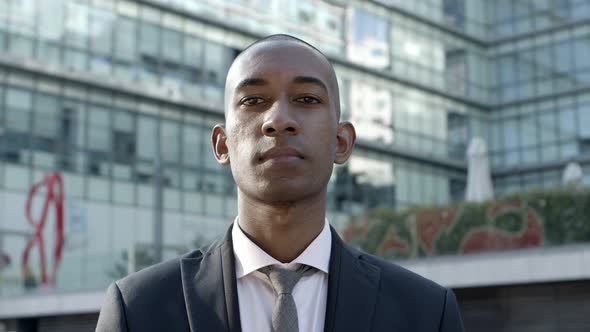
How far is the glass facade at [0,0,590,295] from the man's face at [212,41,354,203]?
824 inches

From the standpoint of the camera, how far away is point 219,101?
38.9 metres

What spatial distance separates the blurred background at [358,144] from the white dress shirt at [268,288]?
1398 cm

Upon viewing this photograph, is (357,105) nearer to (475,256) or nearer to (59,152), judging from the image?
(59,152)

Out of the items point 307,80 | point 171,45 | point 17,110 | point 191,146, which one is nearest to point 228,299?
point 307,80

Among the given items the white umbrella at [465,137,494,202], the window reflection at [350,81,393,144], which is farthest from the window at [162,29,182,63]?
the white umbrella at [465,137,494,202]

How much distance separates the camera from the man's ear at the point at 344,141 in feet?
8.39

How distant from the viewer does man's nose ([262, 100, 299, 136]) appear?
2.34 meters

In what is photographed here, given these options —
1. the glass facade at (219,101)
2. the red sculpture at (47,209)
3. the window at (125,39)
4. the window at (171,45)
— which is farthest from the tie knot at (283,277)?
the window at (171,45)

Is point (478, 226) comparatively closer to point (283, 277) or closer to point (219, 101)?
point (283, 277)

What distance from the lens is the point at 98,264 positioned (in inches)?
934

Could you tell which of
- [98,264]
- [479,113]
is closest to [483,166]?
[98,264]

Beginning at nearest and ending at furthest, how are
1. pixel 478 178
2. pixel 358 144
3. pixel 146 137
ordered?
pixel 478 178 < pixel 146 137 < pixel 358 144

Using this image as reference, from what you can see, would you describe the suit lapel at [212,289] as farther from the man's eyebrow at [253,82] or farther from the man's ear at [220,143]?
the man's eyebrow at [253,82]

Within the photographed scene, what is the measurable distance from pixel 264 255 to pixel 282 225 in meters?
0.08
